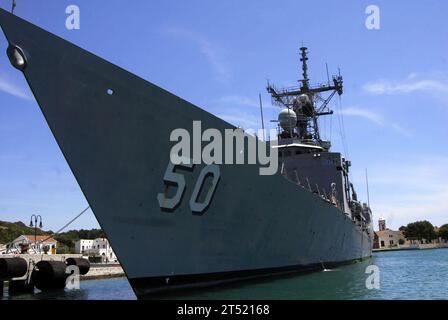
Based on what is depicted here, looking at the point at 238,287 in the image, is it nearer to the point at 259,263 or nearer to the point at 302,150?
the point at 259,263

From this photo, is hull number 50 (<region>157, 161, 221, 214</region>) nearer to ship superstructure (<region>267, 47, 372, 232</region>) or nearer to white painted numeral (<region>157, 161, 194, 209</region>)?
white painted numeral (<region>157, 161, 194, 209</region>)

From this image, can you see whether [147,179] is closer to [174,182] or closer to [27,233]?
[174,182]

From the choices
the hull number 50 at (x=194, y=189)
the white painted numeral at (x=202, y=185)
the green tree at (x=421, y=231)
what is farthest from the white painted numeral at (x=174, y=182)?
the green tree at (x=421, y=231)

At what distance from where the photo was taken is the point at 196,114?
9.54m

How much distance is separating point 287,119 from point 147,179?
14.1 meters

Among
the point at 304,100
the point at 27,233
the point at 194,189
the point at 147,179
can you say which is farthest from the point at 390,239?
the point at 147,179

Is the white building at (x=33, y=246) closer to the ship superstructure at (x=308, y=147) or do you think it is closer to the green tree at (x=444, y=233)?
the ship superstructure at (x=308, y=147)

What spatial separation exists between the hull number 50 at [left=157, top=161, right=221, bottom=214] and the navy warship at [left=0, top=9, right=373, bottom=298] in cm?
2

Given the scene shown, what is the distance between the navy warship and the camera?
7.43m

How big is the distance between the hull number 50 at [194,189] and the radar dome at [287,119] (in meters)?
12.3

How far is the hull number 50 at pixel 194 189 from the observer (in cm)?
866

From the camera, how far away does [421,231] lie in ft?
287
